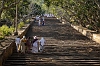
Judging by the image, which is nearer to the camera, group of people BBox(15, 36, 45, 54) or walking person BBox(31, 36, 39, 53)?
group of people BBox(15, 36, 45, 54)

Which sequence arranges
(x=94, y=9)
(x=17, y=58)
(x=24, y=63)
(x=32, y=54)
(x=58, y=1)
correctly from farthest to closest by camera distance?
1. (x=58, y=1)
2. (x=94, y=9)
3. (x=32, y=54)
4. (x=17, y=58)
5. (x=24, y=63)

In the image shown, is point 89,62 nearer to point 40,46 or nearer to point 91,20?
point 40,46

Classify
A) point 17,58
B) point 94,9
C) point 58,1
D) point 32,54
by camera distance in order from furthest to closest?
1. point 58,1
2. point 94,9
3. point 32,54
4. point 17,58

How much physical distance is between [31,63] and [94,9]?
12094 millimetres

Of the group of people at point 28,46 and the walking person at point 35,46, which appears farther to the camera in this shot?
the walking person at point 35,46

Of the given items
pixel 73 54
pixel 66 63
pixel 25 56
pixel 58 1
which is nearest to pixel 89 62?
pixel 66 63

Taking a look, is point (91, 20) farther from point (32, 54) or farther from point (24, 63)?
point (24, 63)

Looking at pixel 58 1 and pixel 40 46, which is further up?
pixel 58 1

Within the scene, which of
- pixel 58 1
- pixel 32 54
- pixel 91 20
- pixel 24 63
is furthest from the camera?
pixel 58 1

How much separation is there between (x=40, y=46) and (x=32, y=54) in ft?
3.35

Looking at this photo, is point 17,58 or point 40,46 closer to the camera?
point 17,58

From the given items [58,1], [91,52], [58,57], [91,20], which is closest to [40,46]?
[58,57]

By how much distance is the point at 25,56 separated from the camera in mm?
16281

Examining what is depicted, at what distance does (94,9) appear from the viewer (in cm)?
2486
